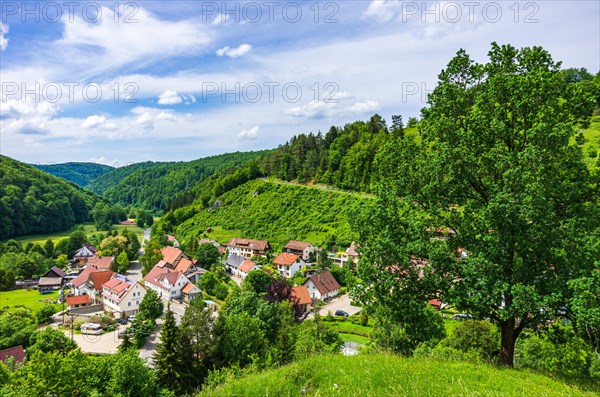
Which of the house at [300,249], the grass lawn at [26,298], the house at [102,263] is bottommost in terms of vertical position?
the grass lawn at [26,298]

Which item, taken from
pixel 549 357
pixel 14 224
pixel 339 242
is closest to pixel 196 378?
pixel 549 357

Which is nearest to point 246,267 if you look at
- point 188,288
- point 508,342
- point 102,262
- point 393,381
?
point 188,288

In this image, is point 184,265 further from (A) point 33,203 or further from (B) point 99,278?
(A) point 33,203

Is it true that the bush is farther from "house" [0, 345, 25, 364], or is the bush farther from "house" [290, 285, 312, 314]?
"house" [0, 345, 25, 364]

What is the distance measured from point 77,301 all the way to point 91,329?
12914 mm

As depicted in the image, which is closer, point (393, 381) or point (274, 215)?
point (393, 381)

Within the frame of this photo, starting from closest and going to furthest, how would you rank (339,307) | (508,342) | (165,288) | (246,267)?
(508,342)
(339,307)
(165,288)
(246,267)

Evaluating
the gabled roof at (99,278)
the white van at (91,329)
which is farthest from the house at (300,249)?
the white van at (91,329)

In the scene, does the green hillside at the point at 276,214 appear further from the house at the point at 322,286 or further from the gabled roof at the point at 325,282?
the house at the point at 322,286

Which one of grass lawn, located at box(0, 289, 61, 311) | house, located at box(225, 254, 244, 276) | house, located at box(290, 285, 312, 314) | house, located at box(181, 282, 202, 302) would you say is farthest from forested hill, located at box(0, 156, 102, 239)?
house, located at box(290, 285, 312, 314)

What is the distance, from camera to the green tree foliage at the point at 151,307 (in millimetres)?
40469

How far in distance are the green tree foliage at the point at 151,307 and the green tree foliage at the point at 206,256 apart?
25122mm

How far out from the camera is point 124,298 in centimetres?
4600

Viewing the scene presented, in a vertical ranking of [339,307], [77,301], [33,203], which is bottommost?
[339,307]
